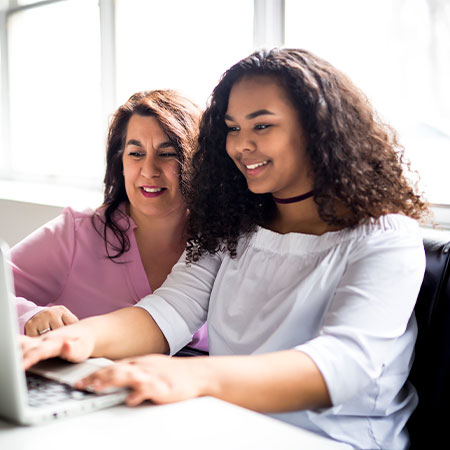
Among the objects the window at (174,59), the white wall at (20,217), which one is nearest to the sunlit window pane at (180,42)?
the window at (174,59)

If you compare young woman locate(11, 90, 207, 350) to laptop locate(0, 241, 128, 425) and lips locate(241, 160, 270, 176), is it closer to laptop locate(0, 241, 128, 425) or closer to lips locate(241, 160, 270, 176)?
lips locate(241, 160, 270, 176)

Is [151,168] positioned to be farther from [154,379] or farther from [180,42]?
[180,42]

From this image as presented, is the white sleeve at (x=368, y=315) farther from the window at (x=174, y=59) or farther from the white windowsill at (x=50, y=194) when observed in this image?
the white windowsill at (x=50, y=194)

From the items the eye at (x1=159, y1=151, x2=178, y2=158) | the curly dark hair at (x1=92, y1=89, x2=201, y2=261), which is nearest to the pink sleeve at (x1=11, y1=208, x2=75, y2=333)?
the curly dark hair at (x1=92, y1=89, x2=201, y2=261)

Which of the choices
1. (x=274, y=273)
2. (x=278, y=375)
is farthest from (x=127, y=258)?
(x=278, y=375)

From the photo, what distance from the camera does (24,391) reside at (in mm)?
858

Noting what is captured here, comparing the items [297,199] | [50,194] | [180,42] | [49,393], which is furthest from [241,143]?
[50,194]

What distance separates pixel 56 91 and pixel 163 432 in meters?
3.54

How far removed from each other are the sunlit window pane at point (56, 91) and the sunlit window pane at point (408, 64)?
1.74 m

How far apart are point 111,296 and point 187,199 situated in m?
0.40

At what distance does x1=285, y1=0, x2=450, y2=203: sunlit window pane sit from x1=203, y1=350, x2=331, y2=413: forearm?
132cm

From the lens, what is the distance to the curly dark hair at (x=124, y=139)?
191 cm

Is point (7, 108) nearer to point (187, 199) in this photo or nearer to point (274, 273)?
point (187, 199)

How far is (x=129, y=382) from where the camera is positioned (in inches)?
36.6
